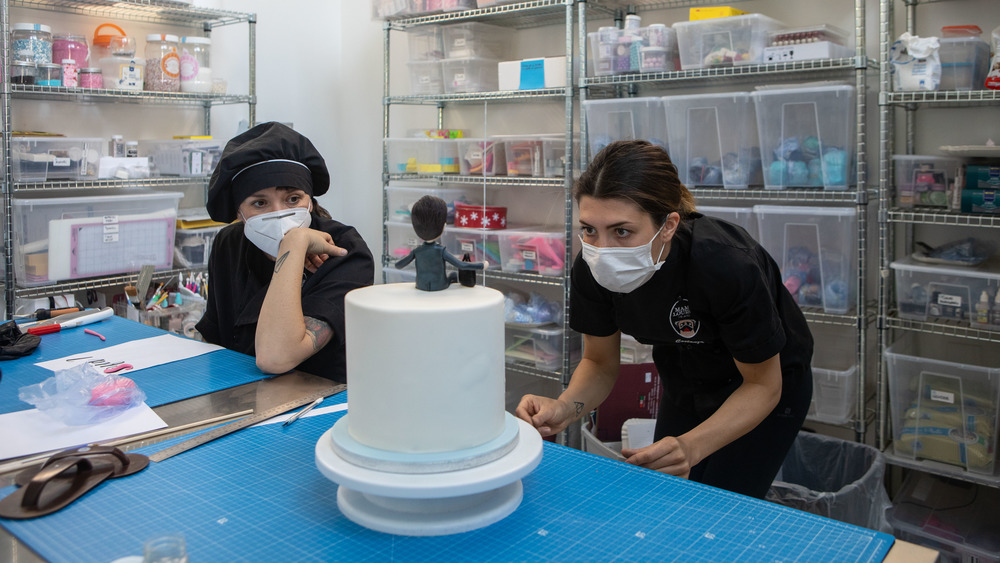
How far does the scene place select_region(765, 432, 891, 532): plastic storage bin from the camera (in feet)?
6.89

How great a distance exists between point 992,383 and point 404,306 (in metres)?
1.92

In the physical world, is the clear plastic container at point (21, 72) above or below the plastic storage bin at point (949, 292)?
above

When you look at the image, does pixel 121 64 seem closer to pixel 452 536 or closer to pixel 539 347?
pixel 539 347

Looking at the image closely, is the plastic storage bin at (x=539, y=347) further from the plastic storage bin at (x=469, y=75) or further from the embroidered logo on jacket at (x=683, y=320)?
the embroidered logo on jacket at (x=683, y=320)

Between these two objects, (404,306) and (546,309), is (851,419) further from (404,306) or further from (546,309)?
(404,306)

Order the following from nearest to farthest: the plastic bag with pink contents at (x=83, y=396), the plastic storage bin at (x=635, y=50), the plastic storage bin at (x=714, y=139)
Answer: the plastic bag with pink contents at (x=83, y=396) < the plastic storage bin at (x=714, y=139) < the plastic storage bin at (x=635, y=50)

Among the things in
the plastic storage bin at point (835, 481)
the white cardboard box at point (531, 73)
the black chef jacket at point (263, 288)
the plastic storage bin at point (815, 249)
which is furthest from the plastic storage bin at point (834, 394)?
the black chef jacket at point (263, 288)

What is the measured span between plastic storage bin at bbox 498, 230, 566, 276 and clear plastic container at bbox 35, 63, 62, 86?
162 centimetres

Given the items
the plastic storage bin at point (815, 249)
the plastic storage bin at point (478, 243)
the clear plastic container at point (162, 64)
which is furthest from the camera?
Answer: the plastic storage bin at point (478, 243)

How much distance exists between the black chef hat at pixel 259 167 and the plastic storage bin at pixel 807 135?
1358mm

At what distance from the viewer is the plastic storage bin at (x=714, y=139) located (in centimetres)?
247

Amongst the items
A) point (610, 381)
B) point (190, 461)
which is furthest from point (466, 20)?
point (190, 461)

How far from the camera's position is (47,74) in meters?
2.69

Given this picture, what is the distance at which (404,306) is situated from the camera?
34.7 inches
